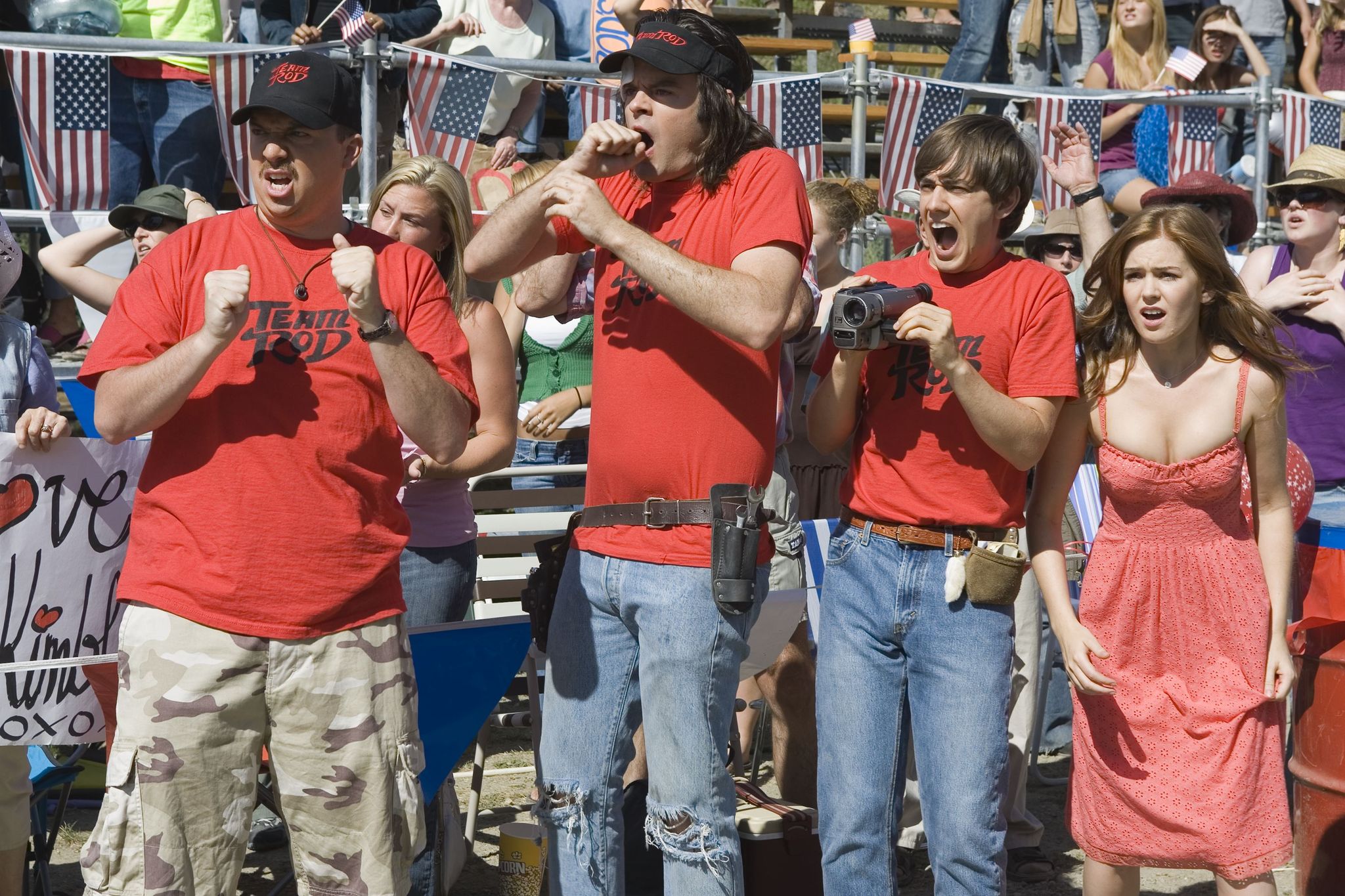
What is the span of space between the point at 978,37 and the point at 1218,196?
550 centimetres

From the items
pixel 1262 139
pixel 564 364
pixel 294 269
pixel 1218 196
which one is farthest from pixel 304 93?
pixel 1262 139

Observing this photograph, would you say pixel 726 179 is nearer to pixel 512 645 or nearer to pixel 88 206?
pixel 512 645

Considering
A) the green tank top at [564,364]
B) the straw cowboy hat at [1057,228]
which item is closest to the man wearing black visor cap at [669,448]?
the green tank top at [564,364]

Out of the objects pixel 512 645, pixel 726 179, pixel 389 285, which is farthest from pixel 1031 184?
pixel 512 645

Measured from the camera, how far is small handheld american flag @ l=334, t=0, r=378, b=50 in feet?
22.7

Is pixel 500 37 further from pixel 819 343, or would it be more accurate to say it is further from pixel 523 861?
pixel 523 861

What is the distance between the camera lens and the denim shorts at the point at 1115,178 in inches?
308

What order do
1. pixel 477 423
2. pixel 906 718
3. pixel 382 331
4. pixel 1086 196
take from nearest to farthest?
pixel 382 331, pixel 906 718, pixel 477 423, pixel 1086 196

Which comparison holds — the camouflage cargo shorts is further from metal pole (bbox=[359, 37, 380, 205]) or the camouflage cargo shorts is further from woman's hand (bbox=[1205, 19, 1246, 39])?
woman's hand (bbox=[1205, 19, 1246, 39])

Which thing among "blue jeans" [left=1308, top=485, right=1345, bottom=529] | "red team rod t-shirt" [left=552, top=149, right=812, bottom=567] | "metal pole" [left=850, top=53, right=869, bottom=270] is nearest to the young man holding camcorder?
"red team rod t-shirt" [left=552, top=149, right=812, bottom=567]

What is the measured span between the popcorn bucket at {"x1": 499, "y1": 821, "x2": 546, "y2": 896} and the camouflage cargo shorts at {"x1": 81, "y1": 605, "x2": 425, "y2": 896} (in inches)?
34.9

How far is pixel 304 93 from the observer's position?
111 inches

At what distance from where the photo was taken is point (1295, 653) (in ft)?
13.1

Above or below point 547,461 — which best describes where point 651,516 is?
above
